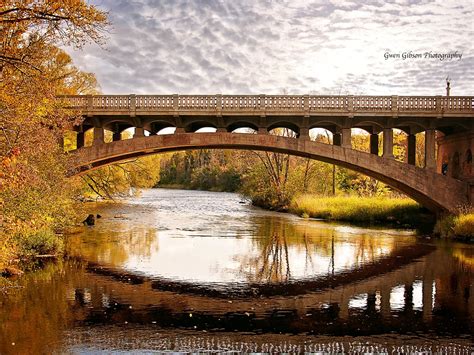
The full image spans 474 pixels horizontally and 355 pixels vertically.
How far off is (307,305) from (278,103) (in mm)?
15514

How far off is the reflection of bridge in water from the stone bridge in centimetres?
1087

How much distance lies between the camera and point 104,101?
27938mm

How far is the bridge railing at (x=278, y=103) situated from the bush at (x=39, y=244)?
9.48 meters

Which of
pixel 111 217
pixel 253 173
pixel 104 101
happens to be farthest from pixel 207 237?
pixel 253 173

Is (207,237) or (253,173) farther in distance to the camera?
(253,173)

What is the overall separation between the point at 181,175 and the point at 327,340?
340ft

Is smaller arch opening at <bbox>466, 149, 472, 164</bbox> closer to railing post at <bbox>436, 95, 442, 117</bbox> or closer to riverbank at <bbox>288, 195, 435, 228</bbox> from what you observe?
railing post at <bbox>436, 95, 442, 117</bbox>

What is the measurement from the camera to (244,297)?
1445cm

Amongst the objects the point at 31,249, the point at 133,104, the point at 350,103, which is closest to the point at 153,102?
the point at 133,104

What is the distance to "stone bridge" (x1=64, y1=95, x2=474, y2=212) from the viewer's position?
1062 inches

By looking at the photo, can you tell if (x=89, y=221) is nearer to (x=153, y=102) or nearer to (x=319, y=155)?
(x=153, y=102)

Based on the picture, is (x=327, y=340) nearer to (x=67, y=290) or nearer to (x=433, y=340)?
(x=433, y=340)

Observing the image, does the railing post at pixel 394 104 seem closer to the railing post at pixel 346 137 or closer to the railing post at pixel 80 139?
the railing post at pixel 346 137

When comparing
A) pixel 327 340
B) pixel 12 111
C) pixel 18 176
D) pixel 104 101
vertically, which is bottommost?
pixel 327 340
